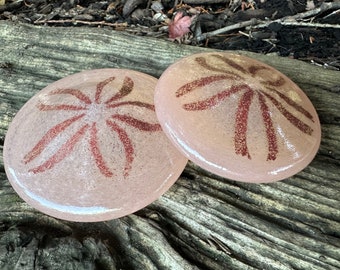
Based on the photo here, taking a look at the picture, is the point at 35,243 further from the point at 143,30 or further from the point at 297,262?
the point at 143,30

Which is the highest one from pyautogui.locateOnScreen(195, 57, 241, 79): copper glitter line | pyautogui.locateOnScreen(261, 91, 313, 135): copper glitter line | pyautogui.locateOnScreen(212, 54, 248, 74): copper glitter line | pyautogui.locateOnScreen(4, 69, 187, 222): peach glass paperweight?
pyautogui.locateOnScreen(195, 57, 241, 79): copper glitter line

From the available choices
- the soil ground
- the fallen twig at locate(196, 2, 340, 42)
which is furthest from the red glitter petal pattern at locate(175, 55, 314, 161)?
the fallen twig at locate(196, 2, 340, 42)

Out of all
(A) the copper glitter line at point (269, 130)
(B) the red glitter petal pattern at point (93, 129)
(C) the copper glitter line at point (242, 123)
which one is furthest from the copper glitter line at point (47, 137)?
(A) the copper glitter line at point (269, 130)

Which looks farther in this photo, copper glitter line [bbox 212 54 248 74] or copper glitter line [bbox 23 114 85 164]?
copper glitter line [bbox 212 54 248 74]

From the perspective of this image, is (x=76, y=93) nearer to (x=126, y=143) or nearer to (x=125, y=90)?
(x=125, y=90)

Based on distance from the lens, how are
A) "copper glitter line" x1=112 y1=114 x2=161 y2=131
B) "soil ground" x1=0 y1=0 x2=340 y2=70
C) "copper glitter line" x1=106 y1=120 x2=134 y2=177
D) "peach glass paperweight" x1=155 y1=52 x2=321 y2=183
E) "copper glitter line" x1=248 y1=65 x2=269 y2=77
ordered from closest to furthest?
"peach glass paperweight" x1=155 y1=52 x2=321 y2=183 < "copper glitter line" x1=106 y1=120 x2=134 y2=177 < "copper glitter line" x1=112 y1=114 x2=161 y2=131 < "copper glitter line" x1=248 y1=65 x2=269 y2=77 < "soil ground" x1=0 y1=0 x2=340 y2=70

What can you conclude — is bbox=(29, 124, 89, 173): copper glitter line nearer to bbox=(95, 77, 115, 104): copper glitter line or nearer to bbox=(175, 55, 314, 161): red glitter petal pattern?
bbox=(95, 77, 115, 104): copper glitter line

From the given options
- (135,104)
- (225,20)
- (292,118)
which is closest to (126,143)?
(135,104)

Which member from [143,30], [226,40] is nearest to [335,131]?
[226,40]
